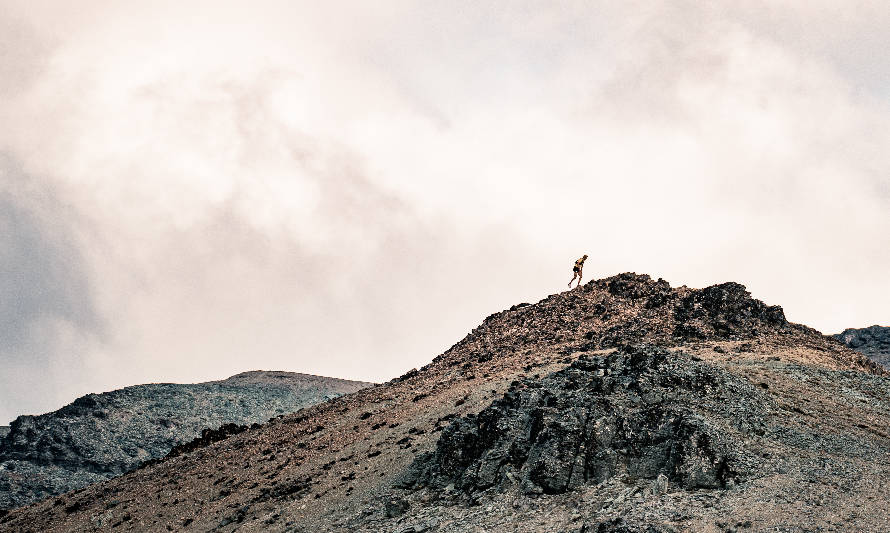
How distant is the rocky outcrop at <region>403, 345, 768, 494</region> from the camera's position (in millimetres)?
35641

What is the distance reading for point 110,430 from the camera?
106625 mm

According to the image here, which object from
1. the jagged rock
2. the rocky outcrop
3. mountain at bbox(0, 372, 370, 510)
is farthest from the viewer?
mountain at bbox(0, 372, 370, 510)

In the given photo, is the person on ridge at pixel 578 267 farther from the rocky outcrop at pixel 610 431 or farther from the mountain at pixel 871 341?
the mountain at pixel 871 341

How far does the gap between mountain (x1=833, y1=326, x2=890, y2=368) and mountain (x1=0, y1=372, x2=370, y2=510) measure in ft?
341

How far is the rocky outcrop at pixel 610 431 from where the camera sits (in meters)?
35.6

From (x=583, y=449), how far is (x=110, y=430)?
287ft

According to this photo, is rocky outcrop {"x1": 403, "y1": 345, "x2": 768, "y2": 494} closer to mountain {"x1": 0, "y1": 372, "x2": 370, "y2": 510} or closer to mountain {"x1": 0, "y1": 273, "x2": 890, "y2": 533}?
mountain {"x1": 0, "y1": 273, "x2": 890, "y2": 533}

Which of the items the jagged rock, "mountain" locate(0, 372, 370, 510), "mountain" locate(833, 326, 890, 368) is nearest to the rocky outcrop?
the jagged rock

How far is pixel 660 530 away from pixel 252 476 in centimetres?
3092

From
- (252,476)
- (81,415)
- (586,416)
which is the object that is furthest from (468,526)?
(81,415)

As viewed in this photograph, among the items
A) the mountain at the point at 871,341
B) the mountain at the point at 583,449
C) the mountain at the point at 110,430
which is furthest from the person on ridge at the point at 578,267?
the mountain at the point at 871,341

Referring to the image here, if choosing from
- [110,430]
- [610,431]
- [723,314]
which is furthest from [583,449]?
[110,430]

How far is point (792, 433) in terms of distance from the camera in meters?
39.0

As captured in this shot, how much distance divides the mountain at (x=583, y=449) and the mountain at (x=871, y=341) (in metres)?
98.6
